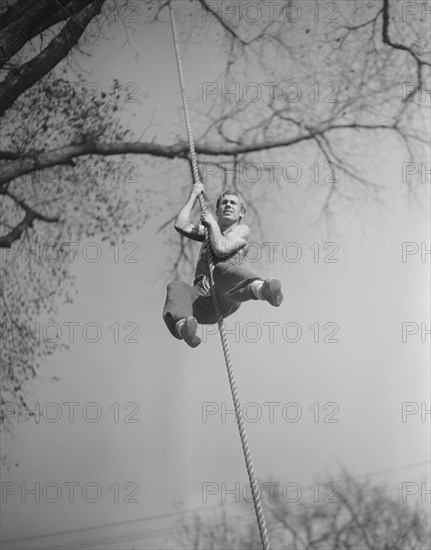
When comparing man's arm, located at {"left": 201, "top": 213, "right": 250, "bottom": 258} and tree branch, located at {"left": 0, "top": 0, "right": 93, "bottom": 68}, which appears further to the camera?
tree branch, located at {"left": 0, "top": 0, "right": 93, "bottom": 68}

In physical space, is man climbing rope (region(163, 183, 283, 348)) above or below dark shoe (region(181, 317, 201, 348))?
above

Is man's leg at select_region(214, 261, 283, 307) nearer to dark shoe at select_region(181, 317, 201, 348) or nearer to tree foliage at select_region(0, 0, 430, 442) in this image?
dark shoe at select_region(181, 317, 201, 348)

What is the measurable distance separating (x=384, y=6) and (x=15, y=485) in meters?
2.81

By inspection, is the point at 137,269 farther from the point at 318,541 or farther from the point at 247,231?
the point at 318,541

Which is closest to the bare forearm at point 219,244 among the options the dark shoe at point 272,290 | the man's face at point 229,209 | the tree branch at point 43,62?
the man's face at point 229,209

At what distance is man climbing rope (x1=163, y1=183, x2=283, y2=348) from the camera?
2.26 m

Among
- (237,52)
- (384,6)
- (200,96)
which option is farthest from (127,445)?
(384,6)

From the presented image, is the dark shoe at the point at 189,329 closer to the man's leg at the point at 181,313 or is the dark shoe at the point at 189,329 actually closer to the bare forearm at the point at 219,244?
the man's leg at the point at 181,313

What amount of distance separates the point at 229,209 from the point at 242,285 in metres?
0.37

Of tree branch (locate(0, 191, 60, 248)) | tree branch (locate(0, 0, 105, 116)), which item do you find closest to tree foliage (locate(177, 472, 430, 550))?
tree branch (locate(0, 191, 60, 248))

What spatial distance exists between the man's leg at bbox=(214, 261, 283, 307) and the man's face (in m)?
0.22

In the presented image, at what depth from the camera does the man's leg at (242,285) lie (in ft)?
7.30

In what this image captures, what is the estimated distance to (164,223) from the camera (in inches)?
136

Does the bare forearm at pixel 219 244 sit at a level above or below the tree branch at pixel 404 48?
below
